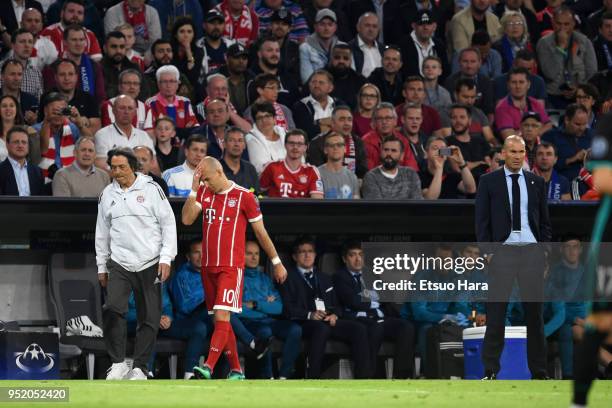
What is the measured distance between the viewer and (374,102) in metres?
15.9

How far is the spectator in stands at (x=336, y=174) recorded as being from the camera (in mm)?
14289

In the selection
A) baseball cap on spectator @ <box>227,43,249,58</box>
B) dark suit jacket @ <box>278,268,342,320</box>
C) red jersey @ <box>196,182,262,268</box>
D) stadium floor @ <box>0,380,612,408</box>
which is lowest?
stadium floor @ <box>0,380,612,408</box>

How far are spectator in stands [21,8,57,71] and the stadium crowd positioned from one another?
0.09 ft

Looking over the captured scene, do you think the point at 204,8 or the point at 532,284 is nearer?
the point at 532,284

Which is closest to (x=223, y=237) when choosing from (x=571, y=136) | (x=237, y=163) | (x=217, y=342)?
(x=217, y=342)

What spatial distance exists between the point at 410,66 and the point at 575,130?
8.55 ft

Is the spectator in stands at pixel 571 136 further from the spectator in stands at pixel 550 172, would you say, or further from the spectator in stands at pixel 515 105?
the spectator in stands at pixel 550 172

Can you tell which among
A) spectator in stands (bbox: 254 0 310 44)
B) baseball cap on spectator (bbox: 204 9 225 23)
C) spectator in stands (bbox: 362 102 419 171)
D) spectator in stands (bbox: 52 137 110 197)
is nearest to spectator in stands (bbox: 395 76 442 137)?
spectator in stands (bbox: 362 102 419 171)

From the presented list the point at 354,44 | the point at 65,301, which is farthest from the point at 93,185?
the point at 354,44

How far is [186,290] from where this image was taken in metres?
13.8

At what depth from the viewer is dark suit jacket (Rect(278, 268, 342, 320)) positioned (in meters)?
14.0

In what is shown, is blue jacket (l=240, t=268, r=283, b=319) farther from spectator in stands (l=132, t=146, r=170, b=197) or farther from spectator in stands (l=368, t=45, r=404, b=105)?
spectator in stands (l=368, t=45, r=404, b=105)

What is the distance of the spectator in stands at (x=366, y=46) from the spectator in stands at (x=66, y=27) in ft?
11.4

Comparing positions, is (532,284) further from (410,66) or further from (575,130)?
(410,66)
